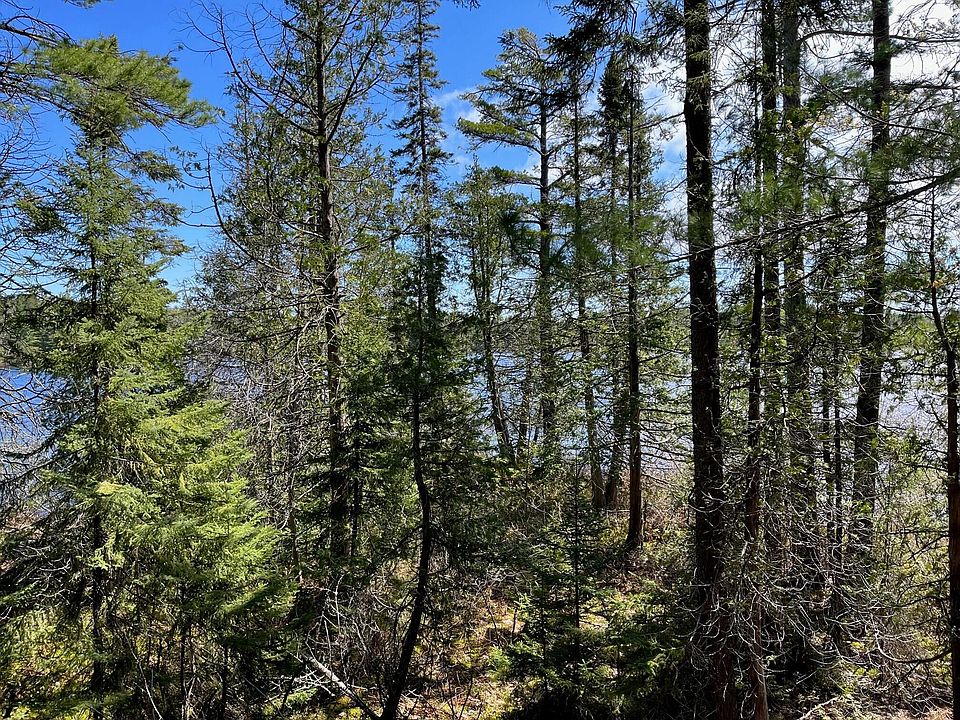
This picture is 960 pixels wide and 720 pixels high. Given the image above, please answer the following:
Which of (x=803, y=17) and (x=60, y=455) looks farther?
(x=60, y=455)

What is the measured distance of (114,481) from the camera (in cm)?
561

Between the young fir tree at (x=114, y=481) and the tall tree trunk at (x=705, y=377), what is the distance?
5.09 m

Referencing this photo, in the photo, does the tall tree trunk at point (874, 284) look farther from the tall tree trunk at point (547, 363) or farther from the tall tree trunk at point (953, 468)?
the tall tree trunk at point (547, 363)

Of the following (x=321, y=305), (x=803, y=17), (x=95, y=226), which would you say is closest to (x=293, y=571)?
(x=321, y=305)

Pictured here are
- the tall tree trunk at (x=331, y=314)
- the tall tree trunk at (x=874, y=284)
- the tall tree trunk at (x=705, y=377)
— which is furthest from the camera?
the tall tree trunk at (x=331, y=314)

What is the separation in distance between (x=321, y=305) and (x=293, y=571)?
3.47m

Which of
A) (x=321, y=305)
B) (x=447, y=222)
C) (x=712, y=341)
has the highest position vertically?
(x=447, y=222)

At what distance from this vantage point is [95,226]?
5746mm

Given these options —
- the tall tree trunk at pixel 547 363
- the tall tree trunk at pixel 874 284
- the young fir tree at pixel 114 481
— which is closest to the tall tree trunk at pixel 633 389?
the tall tree trunk at pixel 547 363

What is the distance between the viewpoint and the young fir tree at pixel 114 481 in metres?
5.52

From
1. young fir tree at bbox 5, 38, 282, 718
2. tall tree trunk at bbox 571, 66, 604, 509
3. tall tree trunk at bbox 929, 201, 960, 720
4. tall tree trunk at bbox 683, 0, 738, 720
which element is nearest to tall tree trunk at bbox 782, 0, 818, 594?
tall tree trunk at bbox 683, 0, 738, 720

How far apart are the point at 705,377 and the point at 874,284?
1.62 meters

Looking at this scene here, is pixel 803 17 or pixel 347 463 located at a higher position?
pixel 803 17

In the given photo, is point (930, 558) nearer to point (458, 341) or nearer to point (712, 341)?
point (712, 341)
